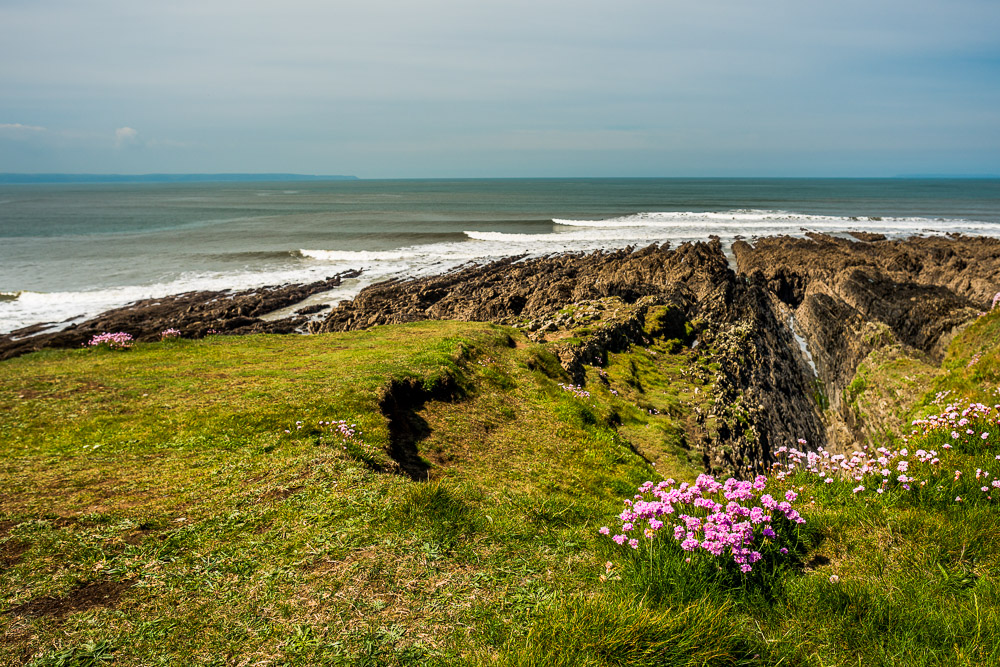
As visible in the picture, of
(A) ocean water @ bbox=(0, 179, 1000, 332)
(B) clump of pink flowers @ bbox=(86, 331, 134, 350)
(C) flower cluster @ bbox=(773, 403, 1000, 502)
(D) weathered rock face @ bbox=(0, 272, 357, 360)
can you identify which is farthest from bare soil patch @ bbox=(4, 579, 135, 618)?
(A) ocean water @ bbox=(0, 179, 1000, 332)

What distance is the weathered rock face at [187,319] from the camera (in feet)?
85.0

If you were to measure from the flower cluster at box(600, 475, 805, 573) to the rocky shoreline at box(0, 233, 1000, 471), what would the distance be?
8496 mm

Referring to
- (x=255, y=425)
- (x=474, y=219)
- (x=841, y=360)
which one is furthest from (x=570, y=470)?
(x=474, y=219)

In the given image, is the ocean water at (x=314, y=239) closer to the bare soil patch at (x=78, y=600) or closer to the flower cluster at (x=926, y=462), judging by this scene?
the bare soil patch at (x=78, y=600)

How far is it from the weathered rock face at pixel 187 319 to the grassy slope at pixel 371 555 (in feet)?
66.7

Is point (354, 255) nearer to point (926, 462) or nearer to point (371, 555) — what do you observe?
point (371, 555)

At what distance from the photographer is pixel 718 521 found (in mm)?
4246

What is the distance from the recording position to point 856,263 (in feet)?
116

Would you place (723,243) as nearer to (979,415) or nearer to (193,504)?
(979,415)

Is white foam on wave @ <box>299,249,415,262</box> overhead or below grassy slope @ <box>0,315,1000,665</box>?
overhead

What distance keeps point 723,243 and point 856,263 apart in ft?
70.6

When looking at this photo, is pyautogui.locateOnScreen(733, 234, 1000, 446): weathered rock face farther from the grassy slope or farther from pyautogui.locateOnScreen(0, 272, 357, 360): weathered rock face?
pyautogui.locateOnScreen(0, 272, 357, 360): weathered rock face

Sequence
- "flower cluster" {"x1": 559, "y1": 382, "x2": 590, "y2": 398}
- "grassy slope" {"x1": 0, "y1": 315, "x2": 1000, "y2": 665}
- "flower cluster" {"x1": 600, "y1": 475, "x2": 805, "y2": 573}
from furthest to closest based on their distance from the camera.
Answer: "flower cluster" {"x1": 559, "y1": 382, "x2": 590, "y2": 398} < "flower cluster" {"x1": 600, "y1": 475, "x2": 805, "y2": 573} < "grassy slope" {"x1": 0, "y1": 315, "x2": 1000, "y2": 665}

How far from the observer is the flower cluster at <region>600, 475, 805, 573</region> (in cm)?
405
